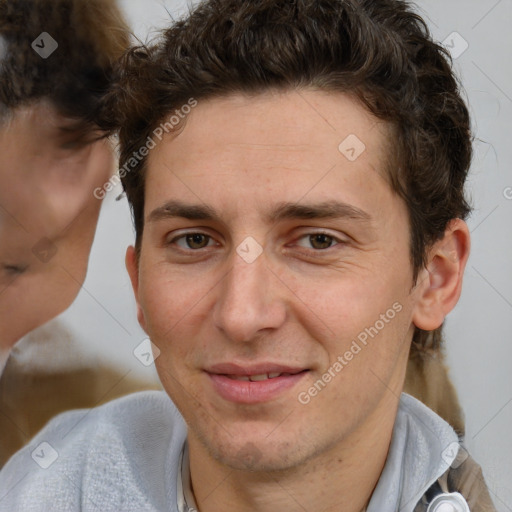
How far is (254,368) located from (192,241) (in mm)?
221

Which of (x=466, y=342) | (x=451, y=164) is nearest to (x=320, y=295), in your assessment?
(x=451, y=164)

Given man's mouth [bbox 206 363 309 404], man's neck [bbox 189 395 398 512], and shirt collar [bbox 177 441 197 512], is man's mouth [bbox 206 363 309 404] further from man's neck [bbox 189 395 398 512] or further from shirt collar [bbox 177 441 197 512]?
shirt collar [bbox 177 441 197 512]

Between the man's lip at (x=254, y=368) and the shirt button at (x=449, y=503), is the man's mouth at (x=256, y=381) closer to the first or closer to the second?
the man's lip at (x=254, y=368)

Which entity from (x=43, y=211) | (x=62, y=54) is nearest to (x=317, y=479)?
(x=43, y=211)

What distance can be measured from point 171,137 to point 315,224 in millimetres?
270

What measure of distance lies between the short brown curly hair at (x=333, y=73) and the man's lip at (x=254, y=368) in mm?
278

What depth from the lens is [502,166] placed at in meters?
1.66

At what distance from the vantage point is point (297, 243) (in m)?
1.21

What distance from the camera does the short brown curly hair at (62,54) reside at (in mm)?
1719

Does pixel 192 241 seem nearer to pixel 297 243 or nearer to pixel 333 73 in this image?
pixel 297 243

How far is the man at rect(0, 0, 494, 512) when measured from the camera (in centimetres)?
117

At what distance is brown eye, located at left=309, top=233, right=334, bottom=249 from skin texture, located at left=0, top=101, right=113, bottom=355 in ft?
2.32

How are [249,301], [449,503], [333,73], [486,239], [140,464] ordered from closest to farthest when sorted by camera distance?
[249,301]
[333,73]
[449,503]
[140,464]
[486,239]

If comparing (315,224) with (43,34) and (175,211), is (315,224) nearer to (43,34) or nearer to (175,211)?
(175,211)
